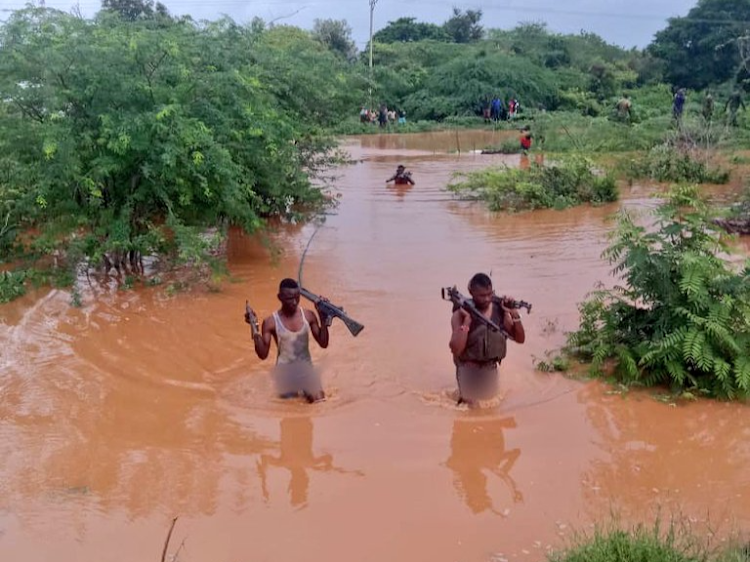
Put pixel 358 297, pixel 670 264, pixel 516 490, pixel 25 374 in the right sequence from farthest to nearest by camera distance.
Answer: pixel 358 297 → pixel 25 374 → pixel 670 264 → pixel 516 490

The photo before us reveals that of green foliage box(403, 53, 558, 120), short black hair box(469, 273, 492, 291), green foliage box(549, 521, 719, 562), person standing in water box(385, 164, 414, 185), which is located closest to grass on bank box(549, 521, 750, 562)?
green foliage box(549, 521, 719, 562)

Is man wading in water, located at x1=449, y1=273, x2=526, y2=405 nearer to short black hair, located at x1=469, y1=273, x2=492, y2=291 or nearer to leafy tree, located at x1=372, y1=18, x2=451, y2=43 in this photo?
short black hair, located at x1=469, y1=273, x2=492, y2=291

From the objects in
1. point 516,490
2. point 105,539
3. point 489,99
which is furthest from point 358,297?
point 489,99

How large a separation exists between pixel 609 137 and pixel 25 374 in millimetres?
21252

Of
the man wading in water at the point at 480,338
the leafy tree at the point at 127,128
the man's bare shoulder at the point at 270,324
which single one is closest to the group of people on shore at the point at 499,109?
the leafy tree at the point at 127,128

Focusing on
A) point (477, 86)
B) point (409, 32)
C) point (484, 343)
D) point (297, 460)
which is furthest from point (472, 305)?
point (409, 32)

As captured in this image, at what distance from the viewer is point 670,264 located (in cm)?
657

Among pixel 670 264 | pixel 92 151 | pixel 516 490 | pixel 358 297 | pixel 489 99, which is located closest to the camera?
pixel 516 490

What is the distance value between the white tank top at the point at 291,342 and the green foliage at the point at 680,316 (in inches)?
101

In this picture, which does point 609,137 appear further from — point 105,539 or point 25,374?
point 105,539

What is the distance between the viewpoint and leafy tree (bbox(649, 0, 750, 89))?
136ft

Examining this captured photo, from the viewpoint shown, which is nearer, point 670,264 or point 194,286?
point 670,264

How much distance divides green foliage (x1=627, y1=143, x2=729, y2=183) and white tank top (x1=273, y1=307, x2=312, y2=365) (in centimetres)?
1398

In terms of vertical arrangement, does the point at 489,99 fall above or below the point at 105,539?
above
